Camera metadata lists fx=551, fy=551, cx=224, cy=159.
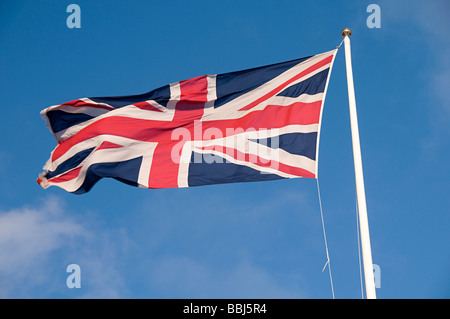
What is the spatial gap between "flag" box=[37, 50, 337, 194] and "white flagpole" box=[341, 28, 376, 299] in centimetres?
75

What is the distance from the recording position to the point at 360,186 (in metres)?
10.3

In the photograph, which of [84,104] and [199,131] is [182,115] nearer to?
[199,131]

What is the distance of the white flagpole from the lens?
940 centimetres

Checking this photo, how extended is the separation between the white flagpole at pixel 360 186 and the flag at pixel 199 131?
2.46 feet

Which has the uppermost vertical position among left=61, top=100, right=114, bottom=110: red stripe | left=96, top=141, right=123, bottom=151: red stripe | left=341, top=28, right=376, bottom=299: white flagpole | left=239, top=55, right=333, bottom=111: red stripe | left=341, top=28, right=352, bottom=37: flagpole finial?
left=341, top=28, right=352, bottom=37: flagpole finial

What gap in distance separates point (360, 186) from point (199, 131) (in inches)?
185

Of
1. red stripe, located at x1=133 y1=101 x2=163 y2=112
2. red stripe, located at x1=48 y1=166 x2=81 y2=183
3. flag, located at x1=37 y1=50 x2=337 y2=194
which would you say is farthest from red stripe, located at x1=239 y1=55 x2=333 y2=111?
red stripe, located at x1=48 y1=166 x2=81 y2=183

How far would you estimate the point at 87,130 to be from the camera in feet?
46.5

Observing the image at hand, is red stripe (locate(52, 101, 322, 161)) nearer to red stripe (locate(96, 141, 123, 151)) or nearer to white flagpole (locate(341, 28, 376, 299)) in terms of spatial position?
red stripe (locate(96, 141, 123, 151))

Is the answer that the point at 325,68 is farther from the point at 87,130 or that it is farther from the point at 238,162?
the point at 87,130

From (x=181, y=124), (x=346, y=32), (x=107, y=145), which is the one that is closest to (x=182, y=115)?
(x=181, y=124)

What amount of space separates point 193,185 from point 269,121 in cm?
236

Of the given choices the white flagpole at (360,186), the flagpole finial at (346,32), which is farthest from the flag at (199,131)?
the white flagpole at (360,186)

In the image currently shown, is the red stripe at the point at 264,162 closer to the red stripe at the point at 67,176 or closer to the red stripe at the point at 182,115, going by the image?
the red stripe at the point at 182,115
